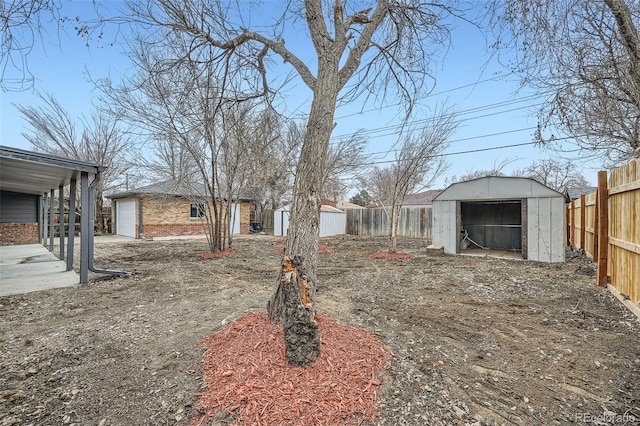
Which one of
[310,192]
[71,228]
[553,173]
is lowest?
[71,228]

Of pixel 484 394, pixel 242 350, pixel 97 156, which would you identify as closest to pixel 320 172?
pixel 242 350

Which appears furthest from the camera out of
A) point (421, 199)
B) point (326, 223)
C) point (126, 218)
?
point (421, 199)

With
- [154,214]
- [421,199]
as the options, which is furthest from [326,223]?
[421,199]

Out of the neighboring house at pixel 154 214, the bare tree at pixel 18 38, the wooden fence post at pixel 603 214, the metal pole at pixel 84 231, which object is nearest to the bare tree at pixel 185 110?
the bare tree at pixel 18 38

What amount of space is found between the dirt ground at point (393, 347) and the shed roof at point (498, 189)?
8.70ft

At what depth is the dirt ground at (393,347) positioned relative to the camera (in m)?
1.93

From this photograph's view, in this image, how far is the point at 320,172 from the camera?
2.68m

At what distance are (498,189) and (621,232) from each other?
4.31 m

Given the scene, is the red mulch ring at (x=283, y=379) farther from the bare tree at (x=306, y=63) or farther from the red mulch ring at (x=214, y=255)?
the red mulch ring at (x=214, y=255)

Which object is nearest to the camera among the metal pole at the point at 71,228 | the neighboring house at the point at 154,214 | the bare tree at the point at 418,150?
the metal pole at the point at 71,228

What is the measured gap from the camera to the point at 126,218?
15602 mm

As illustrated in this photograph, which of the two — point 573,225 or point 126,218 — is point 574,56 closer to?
point 573,225

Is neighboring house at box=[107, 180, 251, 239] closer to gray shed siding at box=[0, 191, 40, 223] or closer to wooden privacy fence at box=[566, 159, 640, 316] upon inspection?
gray shed siding at box=[0, 191, 40, 223]

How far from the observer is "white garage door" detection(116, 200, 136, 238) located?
48.4 feet
